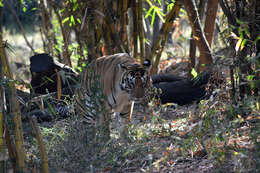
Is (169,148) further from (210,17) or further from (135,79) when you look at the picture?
(210,17)

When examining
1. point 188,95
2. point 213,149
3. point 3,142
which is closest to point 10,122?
point 3,142

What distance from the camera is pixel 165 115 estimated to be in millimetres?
4793

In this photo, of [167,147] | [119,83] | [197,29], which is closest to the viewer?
[167,147]

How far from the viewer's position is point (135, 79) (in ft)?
14.1

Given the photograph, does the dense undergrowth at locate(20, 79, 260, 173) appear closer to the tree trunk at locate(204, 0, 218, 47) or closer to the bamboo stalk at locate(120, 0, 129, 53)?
the bamboo stalk at locate(120, 0, 129, 53)

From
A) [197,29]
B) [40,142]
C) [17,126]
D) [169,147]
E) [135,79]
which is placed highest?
[197,29]

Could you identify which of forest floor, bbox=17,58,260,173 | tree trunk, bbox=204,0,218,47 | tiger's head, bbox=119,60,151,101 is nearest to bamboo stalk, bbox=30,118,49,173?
forest floor, bbox=17,58,260,173

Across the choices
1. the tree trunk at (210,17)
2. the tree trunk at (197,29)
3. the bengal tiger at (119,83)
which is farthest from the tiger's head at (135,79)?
the tree trunk at (210,17)

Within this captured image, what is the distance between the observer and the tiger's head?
4.27 metres

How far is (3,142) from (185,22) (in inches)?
453

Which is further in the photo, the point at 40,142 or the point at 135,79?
the point at 135,79

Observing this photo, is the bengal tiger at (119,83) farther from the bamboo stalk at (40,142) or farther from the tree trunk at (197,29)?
the bamboo stalk at (40,142)

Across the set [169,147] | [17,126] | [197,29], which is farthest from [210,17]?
[17,126]

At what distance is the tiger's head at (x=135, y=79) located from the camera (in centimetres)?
427
